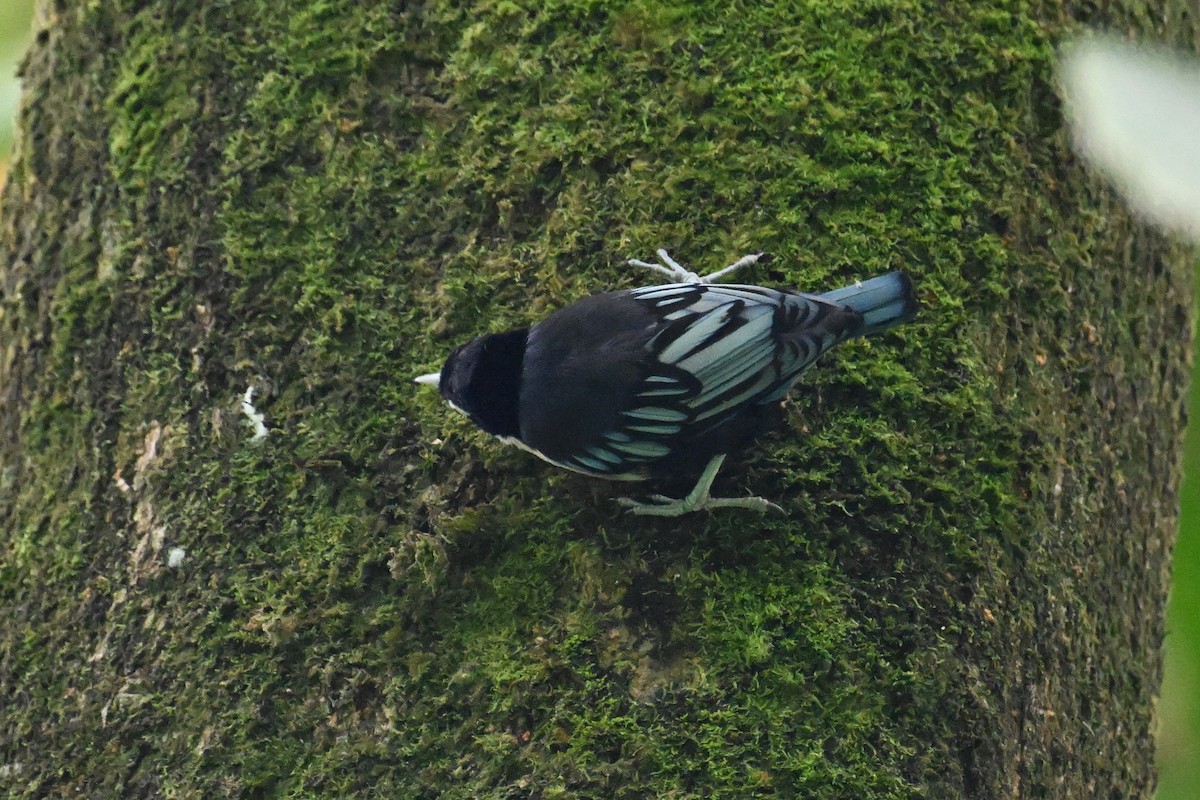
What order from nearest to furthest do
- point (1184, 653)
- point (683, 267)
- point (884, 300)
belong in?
point (884, 300) < point (683, 267) < point (1184, 653)

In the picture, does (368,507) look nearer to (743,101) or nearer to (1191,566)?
(743,101)

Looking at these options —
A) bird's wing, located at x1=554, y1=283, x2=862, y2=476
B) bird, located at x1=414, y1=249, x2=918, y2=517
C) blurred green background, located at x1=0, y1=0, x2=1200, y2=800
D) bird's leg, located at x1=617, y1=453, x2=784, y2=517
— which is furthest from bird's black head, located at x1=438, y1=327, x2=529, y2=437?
blurred green background, located at x1=0, y1=0, x2=1200, y2=800

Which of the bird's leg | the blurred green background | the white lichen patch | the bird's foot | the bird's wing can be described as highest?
the bird's foot

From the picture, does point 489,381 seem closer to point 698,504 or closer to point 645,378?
point 645,378

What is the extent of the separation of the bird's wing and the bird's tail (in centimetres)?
10

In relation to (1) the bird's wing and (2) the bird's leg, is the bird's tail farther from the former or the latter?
(2) the bird's leg

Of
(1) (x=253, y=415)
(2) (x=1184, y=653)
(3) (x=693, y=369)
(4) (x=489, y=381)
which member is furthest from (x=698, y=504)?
(2) (x=1184, y=653)

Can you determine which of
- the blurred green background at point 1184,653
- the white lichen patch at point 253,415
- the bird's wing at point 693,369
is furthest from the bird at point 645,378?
the blurred green background at point 1184,653

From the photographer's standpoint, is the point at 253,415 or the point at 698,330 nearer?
the point at 698,330

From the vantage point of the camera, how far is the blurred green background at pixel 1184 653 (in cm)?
345

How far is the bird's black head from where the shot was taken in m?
2.13

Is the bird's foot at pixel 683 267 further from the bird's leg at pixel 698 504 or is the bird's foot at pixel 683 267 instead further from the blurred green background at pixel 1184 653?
the blurred green background at pixel 1184 653

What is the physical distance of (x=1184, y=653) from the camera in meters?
3.56

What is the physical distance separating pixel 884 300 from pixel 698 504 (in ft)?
1.98
